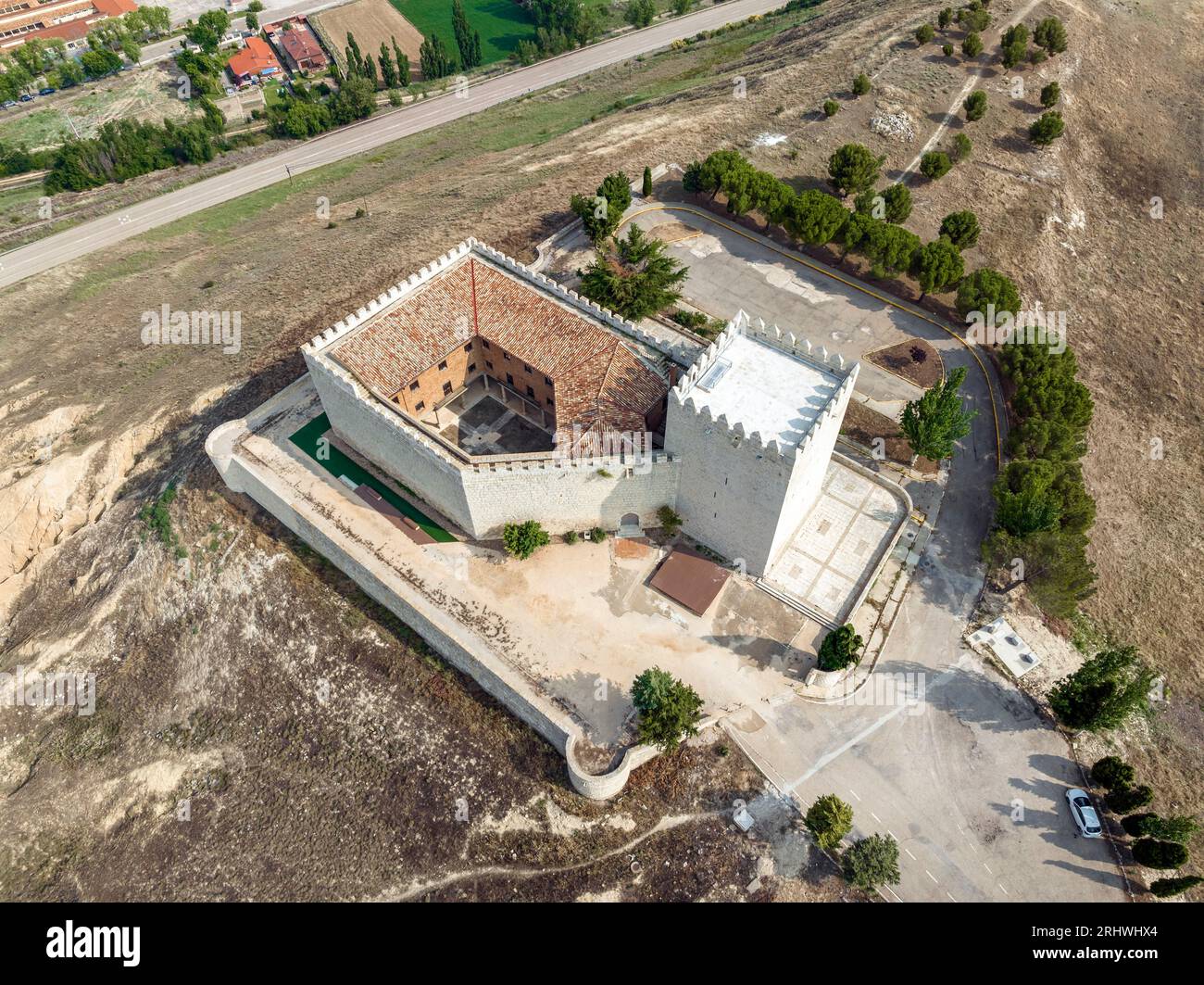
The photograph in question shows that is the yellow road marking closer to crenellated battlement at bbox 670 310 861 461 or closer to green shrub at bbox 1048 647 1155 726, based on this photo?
green shrub at bbox 1048 647 1155 726

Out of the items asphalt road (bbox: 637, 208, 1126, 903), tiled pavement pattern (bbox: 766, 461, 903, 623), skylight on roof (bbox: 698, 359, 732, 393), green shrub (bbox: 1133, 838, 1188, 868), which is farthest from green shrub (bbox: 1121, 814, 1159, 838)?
skylight on roof (bbox: 698, 359, 732, 393)

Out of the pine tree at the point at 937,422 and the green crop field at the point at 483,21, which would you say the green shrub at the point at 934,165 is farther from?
the green crop field at the point at 483,21

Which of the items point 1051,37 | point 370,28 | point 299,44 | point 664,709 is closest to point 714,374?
point 664,709

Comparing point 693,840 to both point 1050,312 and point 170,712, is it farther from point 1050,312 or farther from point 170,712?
point 1050,312

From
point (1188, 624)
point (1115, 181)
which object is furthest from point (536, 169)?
point (1188, 624)

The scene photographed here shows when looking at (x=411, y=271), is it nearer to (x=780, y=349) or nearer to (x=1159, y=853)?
(x=780, y=349)

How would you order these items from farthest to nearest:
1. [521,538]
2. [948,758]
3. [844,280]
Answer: [844,280]
[521,538]
[948,758]

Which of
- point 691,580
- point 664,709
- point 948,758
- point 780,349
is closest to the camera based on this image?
point 664,709
